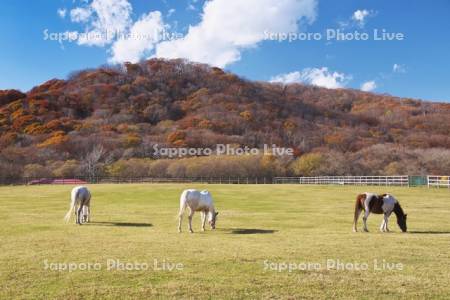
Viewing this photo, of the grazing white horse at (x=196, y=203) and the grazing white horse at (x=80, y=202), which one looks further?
the grazing white horse at (x=80, y=202)

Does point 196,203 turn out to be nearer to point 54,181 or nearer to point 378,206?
point 378,206

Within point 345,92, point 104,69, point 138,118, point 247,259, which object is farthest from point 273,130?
point 247,259

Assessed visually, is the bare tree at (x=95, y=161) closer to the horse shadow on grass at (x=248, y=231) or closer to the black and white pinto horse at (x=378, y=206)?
the horse shadow on grass at (x=248, y=231)

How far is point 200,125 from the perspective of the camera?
121250 millimetres

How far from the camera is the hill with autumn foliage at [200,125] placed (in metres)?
84.2

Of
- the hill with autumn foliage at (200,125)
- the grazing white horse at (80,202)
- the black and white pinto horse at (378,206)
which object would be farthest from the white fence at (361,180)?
the grazing white horse at (80,202)

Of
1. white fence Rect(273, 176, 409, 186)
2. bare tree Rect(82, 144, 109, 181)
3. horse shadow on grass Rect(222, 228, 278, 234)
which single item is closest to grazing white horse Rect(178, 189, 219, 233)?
horse shadow on grass Rect(222, 228, 278, 234)

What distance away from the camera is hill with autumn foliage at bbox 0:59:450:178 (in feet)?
276

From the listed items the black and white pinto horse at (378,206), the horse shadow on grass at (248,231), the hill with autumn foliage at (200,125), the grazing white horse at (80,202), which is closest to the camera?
the horse shadow on grass at (248,231)

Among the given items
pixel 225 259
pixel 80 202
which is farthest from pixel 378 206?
pixel 80 202

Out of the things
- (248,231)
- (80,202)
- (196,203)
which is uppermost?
(196,203)

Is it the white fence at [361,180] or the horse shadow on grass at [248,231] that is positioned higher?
the white fence at [361,180]

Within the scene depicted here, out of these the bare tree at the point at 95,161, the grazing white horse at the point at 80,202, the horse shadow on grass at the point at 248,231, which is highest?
the bare tree at the point at 95,161

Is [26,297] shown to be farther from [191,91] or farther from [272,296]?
[191,91]
